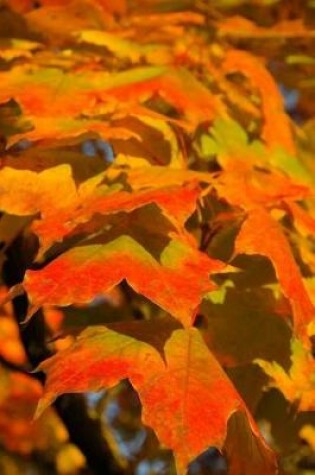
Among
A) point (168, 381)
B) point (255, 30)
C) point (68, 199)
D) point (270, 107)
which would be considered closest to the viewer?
point (168, 381)

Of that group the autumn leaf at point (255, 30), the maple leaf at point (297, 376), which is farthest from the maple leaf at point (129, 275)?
the autumn leaf at point (255, 30)

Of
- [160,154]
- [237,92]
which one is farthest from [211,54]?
[160,154]

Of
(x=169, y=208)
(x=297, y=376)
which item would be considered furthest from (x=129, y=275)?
(x=297, y=376)

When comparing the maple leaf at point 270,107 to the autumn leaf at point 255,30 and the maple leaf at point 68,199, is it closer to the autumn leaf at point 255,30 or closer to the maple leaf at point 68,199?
the autumn leaf at point 255,30

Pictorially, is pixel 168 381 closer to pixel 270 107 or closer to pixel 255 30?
pixel 270 107

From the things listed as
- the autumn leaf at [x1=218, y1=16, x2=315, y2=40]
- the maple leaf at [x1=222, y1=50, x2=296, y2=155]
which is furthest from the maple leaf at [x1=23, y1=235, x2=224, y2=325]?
the autumn leaf at [x1=218, y1=16, x2=315, y2=40]

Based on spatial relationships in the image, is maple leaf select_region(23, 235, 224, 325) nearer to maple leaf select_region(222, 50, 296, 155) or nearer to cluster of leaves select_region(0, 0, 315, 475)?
cluster of leaves select_region(0, 0, 315, 475)

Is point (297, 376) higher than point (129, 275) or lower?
lower
